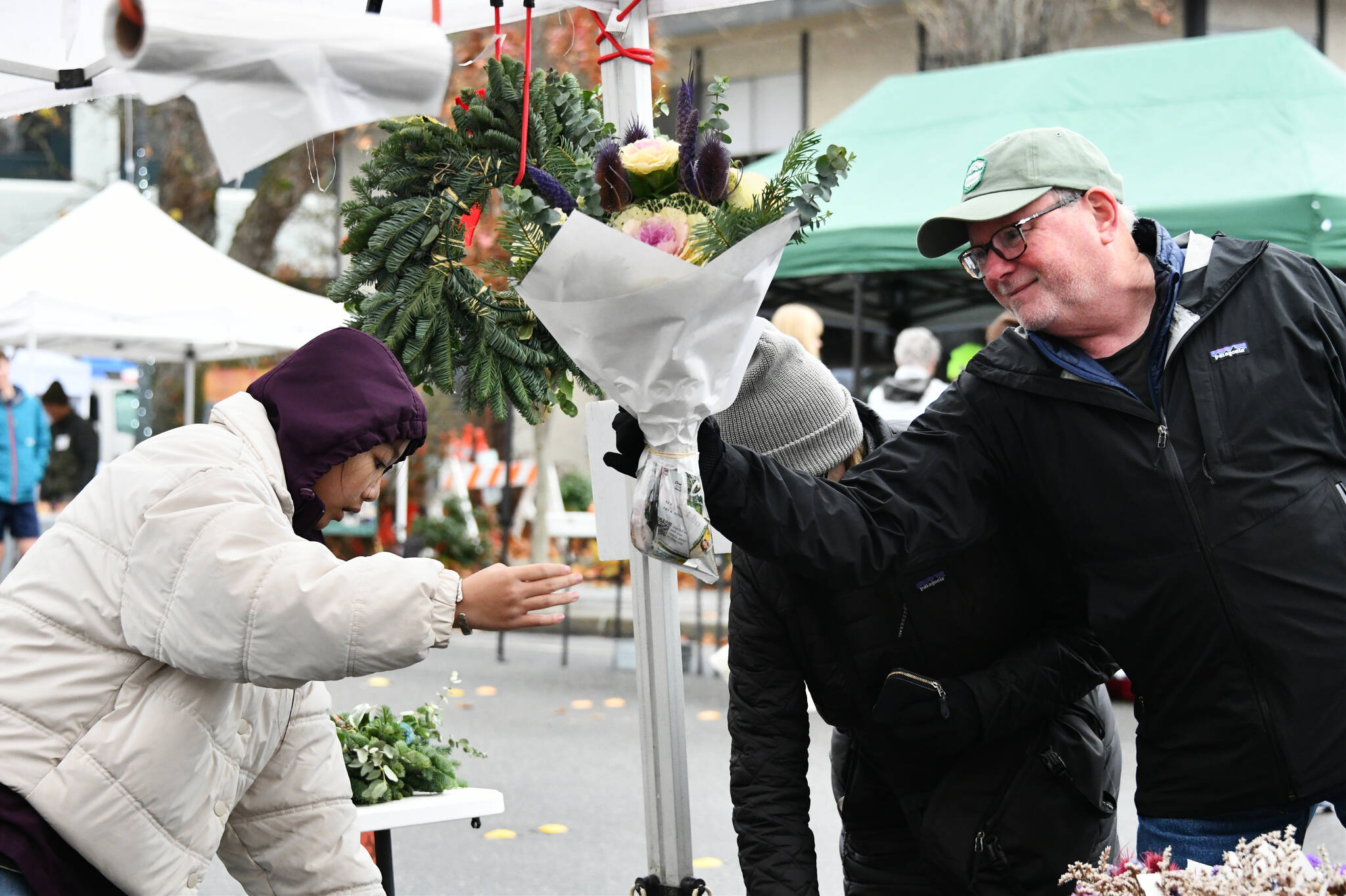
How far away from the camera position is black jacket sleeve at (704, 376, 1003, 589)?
193 centimetres

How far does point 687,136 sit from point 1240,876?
1111 mm

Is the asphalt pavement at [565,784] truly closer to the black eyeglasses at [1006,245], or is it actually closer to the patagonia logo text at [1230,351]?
the patagonia logo text at [1230,351]

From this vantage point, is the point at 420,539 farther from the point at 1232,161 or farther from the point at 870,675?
the point at 870,675

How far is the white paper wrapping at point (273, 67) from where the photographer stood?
5.27ft

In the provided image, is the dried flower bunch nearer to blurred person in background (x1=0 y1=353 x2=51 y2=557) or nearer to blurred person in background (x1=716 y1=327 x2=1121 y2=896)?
blurred person in background (x1=716 y1=327 x2=1121 y2=896)

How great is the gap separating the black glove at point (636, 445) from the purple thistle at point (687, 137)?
33cm

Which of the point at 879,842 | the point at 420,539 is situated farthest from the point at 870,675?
the point at 420,539

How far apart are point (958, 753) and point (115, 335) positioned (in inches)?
277

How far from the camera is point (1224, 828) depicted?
201 cm

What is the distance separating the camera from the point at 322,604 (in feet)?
5.74

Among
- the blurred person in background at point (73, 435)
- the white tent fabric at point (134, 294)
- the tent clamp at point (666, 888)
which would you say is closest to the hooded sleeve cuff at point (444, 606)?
the tent clamp at point (666, 888)

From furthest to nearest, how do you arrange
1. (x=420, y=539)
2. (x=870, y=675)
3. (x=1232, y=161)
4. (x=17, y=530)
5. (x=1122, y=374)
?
(x=420, y=539) → (x=17, y=530) → (x=1232, y=161) → (x=870, y=675) → (x=1122, y=374)

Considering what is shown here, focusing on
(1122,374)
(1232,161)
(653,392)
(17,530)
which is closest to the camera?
(653,392)

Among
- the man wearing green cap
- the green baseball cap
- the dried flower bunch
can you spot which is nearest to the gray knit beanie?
the man wearing green cap
